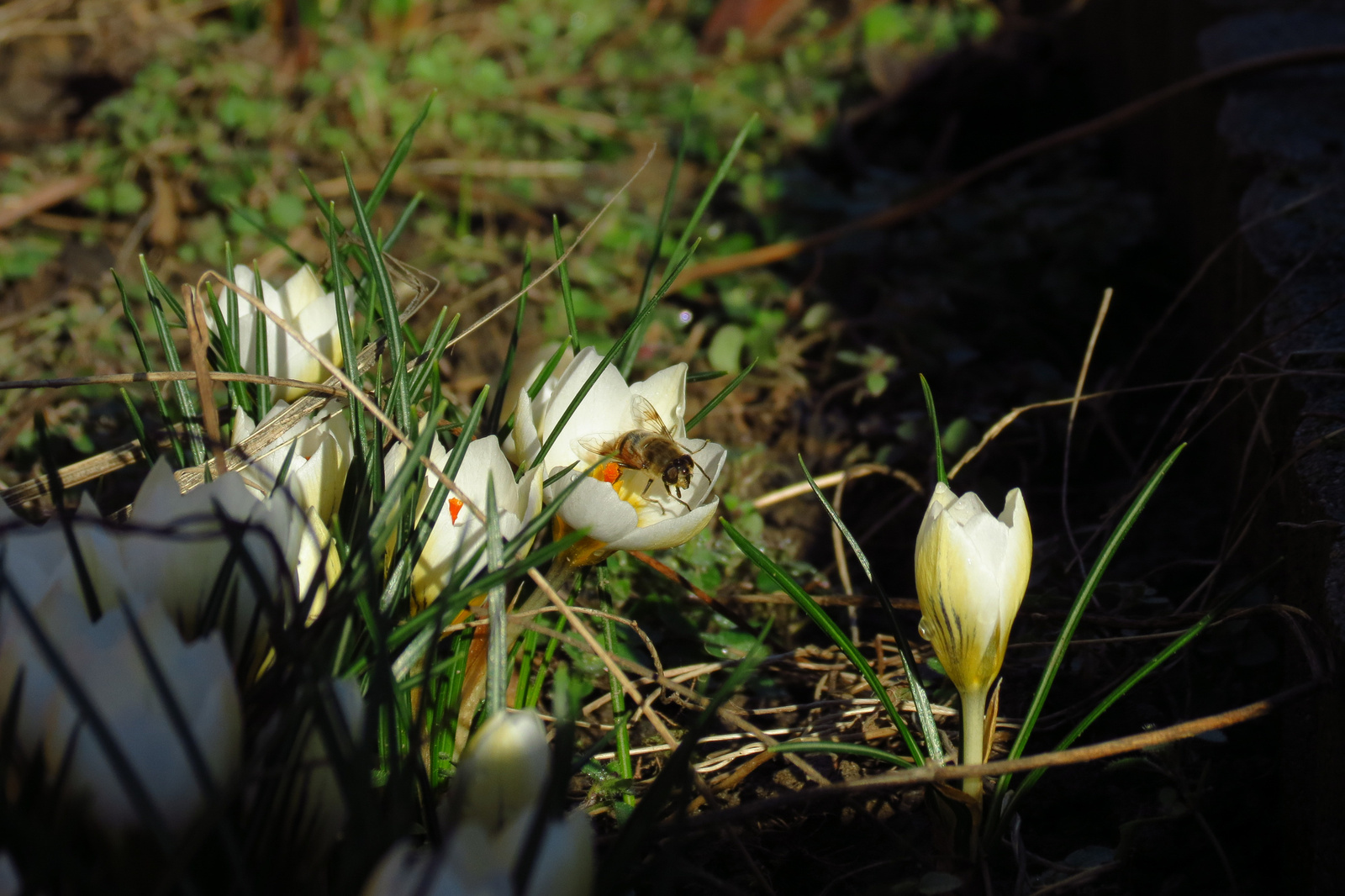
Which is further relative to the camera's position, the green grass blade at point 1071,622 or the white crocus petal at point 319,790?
the green grass blade at point 1071,622

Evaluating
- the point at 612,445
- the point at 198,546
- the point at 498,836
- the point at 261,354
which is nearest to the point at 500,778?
the point at 498,836

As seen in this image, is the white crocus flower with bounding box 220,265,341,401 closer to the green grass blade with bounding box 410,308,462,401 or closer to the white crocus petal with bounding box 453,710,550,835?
the green grass blade with bounding box 410,308,462,401

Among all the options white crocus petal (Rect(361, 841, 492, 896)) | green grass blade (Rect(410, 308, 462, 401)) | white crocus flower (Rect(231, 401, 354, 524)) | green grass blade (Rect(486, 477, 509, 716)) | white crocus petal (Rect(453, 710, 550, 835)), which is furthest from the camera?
green grass blade (Rect(410, 308, 462, 401))

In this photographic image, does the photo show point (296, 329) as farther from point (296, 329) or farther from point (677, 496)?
point (677, 496)

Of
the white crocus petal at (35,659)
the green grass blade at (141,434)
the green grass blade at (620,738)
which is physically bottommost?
the green grass blade at (620,738)

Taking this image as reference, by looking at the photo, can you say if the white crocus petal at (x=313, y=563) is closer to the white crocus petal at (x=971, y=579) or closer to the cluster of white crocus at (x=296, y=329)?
the cluster of white crocus at (x=296, y=329)

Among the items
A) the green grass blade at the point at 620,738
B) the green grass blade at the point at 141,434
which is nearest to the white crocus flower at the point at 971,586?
the green grass blade at the point at 620,738

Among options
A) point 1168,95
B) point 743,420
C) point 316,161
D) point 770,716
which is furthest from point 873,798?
point 316,161

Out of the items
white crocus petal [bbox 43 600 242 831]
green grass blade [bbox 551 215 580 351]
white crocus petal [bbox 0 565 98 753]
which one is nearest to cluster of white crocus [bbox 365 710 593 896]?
white crocus petal [bbox 43 600 242 831]

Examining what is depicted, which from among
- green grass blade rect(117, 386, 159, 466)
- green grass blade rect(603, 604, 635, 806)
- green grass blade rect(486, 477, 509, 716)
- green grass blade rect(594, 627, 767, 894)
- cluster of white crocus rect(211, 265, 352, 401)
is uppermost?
cluster of white crocus rect(211, 265, 352, 401)
